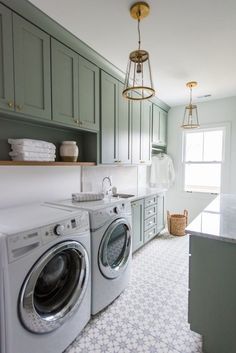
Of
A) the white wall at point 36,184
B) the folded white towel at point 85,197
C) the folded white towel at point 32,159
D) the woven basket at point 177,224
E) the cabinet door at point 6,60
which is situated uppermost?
the cabinet door at point 6,60

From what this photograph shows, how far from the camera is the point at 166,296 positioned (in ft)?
6.91

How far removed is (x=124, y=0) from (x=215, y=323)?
7.82ft

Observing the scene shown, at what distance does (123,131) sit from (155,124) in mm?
1231

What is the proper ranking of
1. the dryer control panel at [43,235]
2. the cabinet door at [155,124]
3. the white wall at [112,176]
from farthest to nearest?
the cabinet door at [155,124]
the white wall at [112,176]
the dryer control panel at [43,235]

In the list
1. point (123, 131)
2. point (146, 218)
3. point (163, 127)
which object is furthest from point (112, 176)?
point (163, 127)

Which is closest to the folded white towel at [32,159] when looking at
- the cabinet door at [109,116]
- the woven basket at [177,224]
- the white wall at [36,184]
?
the white wall at [36,184]

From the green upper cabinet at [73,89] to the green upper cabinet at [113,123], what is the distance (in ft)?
0.52

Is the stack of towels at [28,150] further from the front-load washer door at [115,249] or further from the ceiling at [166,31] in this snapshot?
the ceiling at [166,31]

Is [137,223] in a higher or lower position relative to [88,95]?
lower

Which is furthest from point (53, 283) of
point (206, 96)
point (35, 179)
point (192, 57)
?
point (206, 96)

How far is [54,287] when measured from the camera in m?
1.53

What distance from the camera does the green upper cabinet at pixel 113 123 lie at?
8.22 feet

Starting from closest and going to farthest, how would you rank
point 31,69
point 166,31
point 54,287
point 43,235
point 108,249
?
point 43,235, point 54,287, point 31,69, point 166,31, point 108,249

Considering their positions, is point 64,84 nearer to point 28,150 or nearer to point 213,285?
point 28,150
